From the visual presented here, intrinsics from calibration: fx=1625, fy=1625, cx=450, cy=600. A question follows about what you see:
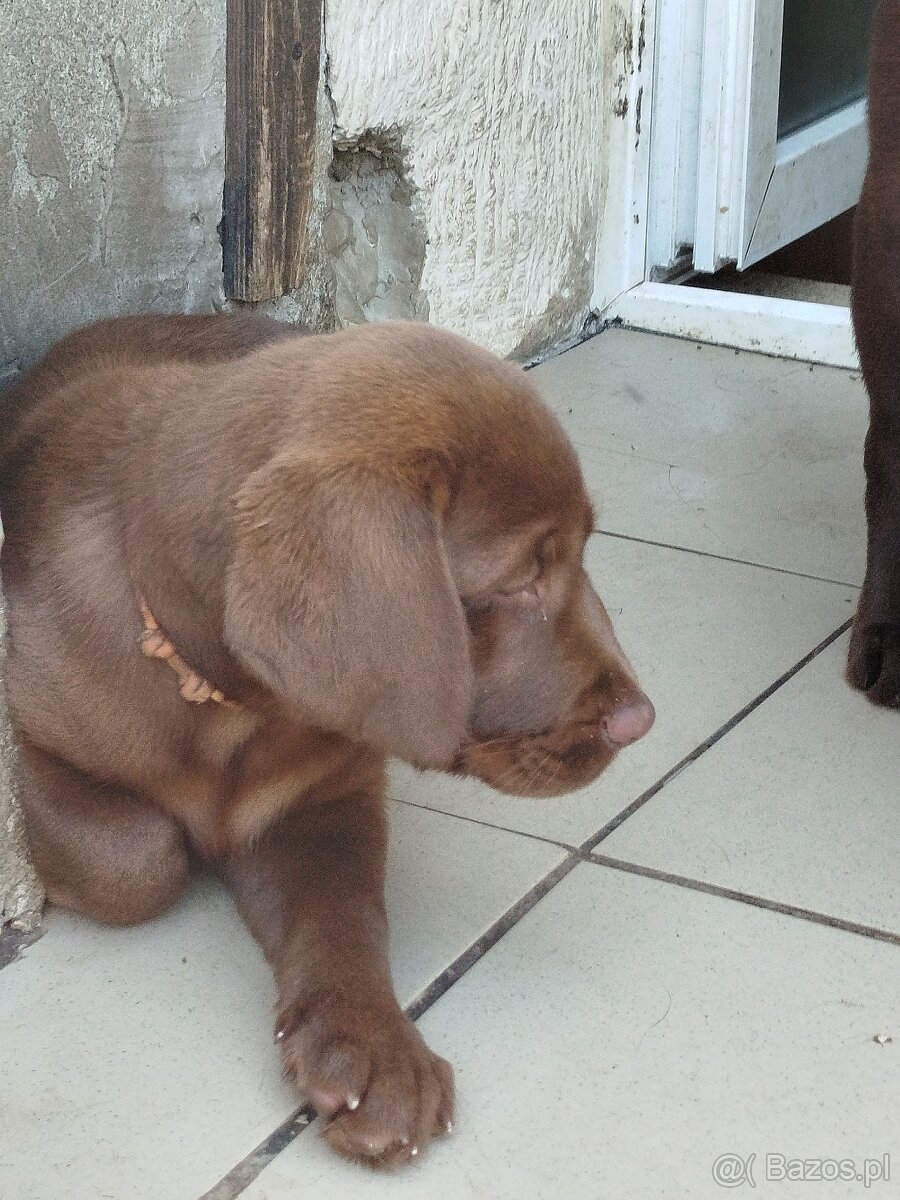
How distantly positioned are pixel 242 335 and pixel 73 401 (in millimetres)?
424

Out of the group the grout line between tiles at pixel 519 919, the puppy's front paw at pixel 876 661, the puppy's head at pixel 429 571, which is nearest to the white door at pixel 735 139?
the puppy's front paw at pixel 876 661

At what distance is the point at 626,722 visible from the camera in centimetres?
190

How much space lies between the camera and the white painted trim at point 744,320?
421cm

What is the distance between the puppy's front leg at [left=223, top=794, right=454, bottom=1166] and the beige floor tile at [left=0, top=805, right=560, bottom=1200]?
0.22 feet

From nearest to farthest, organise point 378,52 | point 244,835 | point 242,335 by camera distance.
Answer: point 244,835 → point 242,335 → point 378,52

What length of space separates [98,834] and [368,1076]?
0.50m

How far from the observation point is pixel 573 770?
6.23 feet

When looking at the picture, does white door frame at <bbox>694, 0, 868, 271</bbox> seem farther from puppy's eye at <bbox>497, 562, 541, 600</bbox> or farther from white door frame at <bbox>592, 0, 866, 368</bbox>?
puppy's eye at <bbox>497, 562, 541, 600</bbox>

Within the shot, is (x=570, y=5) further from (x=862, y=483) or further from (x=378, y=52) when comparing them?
(x=862, y=483)

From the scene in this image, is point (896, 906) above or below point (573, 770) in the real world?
below


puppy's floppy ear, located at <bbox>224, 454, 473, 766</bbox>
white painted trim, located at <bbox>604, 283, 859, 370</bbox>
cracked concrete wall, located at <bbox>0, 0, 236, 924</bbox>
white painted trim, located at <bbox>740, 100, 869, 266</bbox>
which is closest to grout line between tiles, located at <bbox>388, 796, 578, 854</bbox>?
puppy's floppy ear, located at <bbox>224, 454, 473, 766</bbox>

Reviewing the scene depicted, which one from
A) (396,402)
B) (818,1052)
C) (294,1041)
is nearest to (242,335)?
(396,402)

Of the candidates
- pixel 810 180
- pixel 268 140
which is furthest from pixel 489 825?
pixel 810 180

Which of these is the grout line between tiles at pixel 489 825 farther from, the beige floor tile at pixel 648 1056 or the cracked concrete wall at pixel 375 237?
the cracked concrete wall at pixel 375 237
